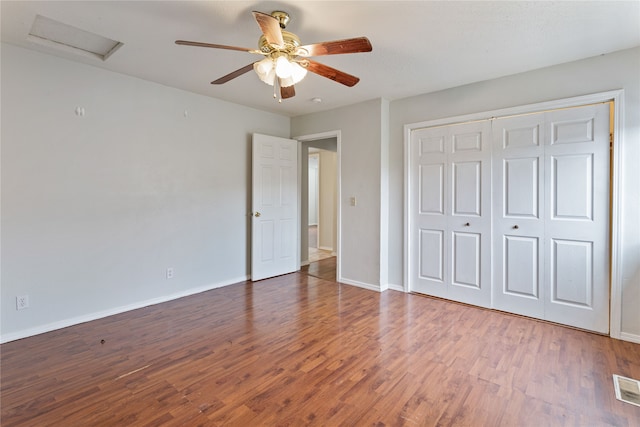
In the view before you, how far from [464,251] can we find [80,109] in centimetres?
427

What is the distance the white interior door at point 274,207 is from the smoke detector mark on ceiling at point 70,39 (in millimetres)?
1960

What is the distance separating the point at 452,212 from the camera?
3705mm

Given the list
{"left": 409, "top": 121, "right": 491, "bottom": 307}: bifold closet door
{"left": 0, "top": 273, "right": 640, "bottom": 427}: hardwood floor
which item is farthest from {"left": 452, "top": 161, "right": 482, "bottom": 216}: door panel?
{"left": 0, "top": 273, "right": 640, "bottom": 427}: hardwood floor

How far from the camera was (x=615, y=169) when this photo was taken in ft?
8.95

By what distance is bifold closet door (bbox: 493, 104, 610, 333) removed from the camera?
285 cm

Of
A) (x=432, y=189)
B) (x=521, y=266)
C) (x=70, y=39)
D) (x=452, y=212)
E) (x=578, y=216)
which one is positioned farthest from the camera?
(x=432, y=189)

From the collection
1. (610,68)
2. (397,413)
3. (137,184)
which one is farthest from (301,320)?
(610,68)

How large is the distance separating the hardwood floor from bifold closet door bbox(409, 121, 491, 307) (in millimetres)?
449

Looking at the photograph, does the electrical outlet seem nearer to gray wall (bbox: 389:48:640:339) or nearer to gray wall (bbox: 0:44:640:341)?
gray wall (bbox: 0:44:640:341)

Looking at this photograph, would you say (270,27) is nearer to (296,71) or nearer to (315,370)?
(296,71)

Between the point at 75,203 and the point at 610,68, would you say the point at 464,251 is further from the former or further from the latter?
the point at 75,203

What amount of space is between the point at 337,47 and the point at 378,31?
68 cm

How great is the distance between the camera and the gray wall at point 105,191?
2732 mm

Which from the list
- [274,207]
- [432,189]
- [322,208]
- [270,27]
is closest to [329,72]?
[270,27]
